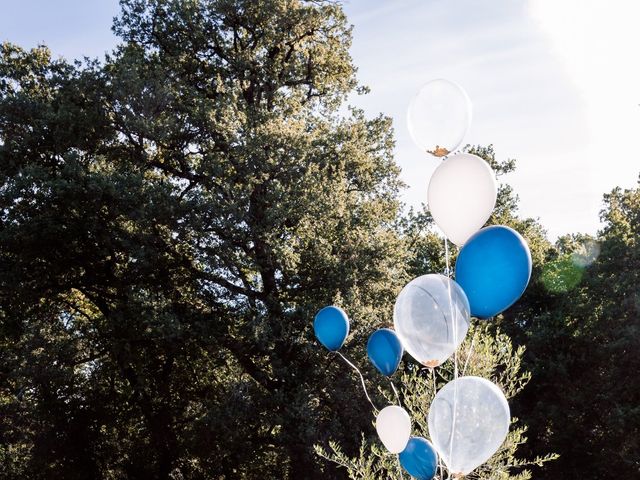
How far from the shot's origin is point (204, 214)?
12.0 m

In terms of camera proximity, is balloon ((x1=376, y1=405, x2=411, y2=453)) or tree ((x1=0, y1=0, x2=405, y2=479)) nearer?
balloon ((x1=376, y1=405, x2=411, y2=453))

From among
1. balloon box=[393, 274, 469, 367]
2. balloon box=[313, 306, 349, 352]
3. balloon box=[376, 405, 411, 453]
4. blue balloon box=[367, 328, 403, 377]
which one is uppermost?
balloon box=[313, 306, 349, 352]

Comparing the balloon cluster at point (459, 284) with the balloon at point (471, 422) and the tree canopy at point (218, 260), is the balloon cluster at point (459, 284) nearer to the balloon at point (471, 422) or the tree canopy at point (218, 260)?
the balloon at point (471, 422)

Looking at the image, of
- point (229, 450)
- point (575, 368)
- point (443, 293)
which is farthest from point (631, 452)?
point (443, 293)

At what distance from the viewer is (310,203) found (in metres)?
12.1

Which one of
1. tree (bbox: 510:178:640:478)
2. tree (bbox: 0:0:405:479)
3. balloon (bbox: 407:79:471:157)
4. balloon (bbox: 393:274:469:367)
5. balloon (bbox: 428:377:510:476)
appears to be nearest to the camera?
balloon (bbox: 428:377:510:476)

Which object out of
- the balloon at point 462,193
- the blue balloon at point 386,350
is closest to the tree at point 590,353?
the blue balloon at point 386,350

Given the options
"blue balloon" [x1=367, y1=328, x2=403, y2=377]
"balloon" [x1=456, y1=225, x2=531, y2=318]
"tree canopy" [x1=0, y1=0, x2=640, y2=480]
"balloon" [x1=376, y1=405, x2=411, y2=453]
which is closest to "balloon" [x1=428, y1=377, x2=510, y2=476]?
"balloon" [x1=456, y1=225, x2=531, y2=318]

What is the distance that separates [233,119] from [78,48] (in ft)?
14.2

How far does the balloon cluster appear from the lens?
3703 millimetres

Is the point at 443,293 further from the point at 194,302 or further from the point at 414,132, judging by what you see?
the point at 194,302

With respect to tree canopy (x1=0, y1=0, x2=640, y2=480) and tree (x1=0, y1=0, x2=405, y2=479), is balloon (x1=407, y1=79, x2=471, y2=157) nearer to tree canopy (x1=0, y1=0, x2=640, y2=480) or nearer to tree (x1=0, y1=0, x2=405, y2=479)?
tree canopy (x1=0, y1=0, x2=640, y2=480)

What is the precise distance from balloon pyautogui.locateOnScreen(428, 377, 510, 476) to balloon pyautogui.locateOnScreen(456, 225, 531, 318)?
0.47m

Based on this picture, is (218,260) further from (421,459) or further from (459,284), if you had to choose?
(459,284)
